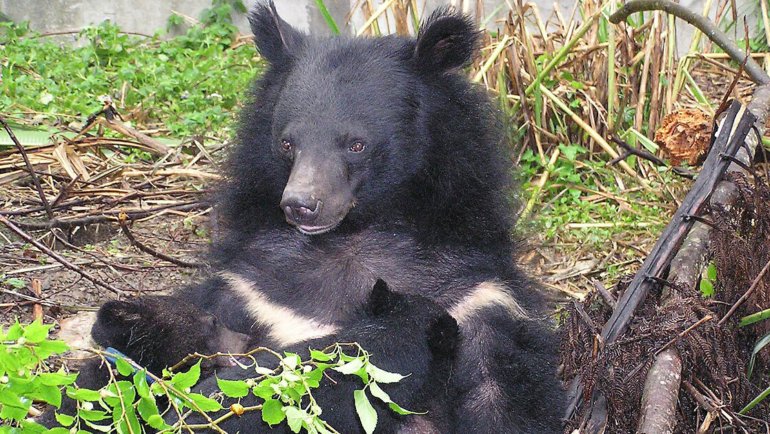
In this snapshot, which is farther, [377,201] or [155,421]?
[377,201]

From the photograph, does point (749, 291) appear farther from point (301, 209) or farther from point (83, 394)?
point (83, 394)

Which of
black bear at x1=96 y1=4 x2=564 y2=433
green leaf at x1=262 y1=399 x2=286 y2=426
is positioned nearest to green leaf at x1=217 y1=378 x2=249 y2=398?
green leaf at x1=262 y1=399 x2=286 y2=426

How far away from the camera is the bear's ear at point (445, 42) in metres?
3.75

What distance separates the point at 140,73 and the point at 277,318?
188 inches

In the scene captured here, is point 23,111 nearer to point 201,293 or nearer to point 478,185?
point 201,293

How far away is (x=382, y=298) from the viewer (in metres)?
3.42

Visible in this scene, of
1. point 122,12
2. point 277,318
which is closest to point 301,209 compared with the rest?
point 277,318

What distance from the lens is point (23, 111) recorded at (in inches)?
269

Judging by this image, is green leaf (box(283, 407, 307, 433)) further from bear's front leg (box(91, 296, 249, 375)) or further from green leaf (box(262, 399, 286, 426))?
bear's front leg (box(91, 296, 249, 375))

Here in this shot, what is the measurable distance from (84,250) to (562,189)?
2.78m

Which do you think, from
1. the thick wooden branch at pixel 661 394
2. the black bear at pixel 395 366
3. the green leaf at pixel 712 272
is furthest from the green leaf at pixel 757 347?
the black bear at pixel 395 366

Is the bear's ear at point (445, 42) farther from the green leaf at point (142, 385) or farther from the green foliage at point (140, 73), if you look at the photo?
the green foliage at point (140, 73)

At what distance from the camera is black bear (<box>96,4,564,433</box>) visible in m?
3.58

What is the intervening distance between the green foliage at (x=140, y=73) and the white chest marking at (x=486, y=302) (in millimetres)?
3127
